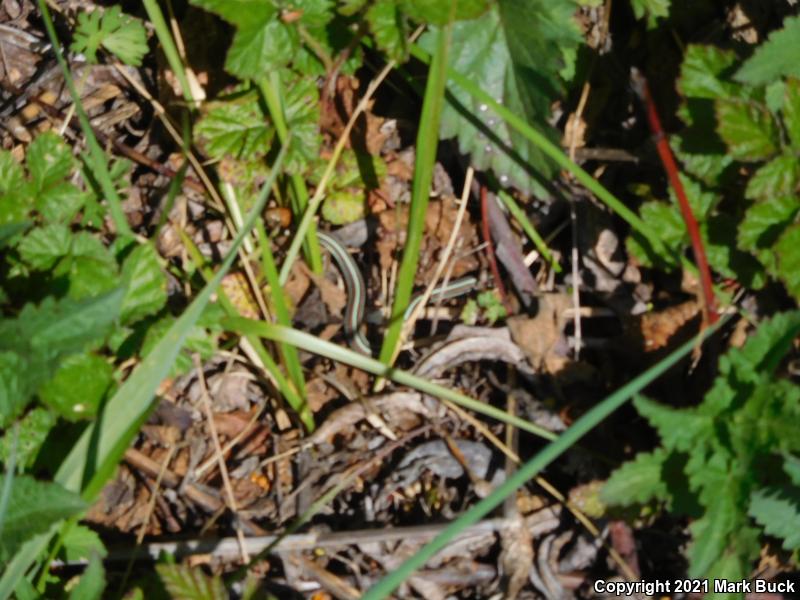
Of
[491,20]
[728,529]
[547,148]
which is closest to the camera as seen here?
[728,529]

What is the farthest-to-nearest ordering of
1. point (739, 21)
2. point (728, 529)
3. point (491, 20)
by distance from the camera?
point (739, 21), point (491, 20), point (728, 529)

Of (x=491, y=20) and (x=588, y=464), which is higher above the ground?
(x=491, y=20)

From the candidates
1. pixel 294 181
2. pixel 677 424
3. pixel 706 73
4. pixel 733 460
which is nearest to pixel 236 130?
pixel 294 181

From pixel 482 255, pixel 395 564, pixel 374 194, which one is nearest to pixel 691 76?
pixel 482 255

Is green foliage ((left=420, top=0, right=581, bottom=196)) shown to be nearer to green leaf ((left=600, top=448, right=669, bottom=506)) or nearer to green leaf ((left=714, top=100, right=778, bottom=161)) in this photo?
green leaf ((left=714, top=100, right=778, bottom=161))

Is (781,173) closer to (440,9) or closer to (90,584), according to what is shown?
(440,9)

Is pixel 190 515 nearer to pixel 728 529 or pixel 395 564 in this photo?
pixel 395 564

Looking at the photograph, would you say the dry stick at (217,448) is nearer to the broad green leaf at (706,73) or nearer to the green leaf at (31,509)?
the green leaf at (31,509)
